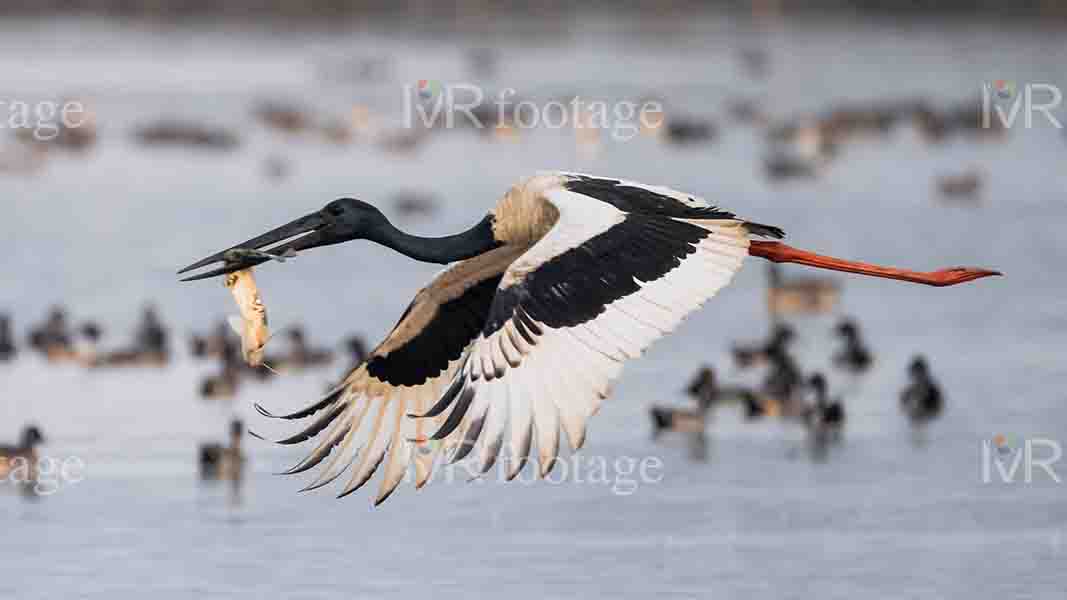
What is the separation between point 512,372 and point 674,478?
16.4ft

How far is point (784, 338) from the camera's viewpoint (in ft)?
65.2

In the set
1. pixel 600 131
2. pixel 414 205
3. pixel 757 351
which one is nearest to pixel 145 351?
pixel 757 351

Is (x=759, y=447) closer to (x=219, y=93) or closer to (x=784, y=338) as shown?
(x=784, y=338)

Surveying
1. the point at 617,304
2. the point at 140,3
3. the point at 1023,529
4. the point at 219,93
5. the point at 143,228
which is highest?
the point at 140,3

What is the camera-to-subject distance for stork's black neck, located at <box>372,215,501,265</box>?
12.0m

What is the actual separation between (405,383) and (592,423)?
451 centimetres

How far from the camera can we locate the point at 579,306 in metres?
10.5

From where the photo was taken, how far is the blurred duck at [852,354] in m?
18.8

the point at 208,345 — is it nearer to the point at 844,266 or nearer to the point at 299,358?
the point at 299,358

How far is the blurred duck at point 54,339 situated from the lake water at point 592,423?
240 mm

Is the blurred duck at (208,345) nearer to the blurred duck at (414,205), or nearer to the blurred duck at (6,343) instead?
the blurred duck at (6,343)

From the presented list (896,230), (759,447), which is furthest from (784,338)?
(896,230)

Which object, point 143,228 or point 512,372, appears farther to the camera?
point 143,228

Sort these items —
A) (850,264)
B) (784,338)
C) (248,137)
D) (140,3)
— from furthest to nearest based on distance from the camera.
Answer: (140,3) < (248,137) < (784,338) < (850,264)
